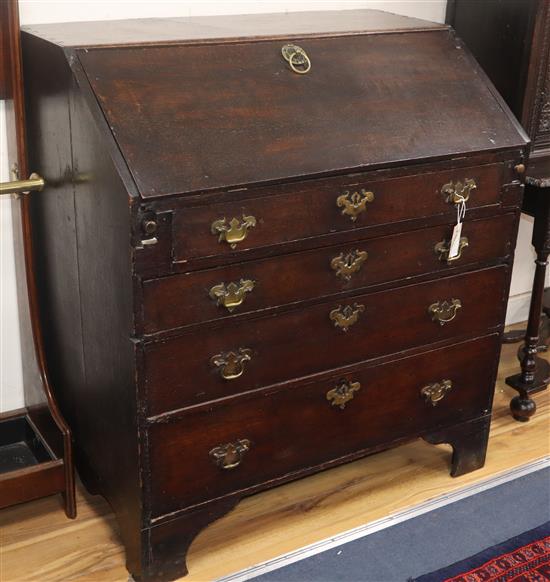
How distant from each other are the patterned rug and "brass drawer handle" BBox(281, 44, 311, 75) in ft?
4.41

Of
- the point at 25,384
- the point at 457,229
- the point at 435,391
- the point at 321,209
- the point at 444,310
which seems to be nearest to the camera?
the point at 321,209

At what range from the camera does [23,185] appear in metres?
2.30

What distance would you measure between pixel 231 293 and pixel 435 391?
81 centimetres

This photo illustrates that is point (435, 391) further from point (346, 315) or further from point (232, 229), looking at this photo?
point (232, 229)

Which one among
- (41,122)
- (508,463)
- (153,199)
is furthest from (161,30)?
(508,463)

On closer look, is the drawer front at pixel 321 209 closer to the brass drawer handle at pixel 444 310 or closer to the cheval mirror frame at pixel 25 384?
the brass drawer handle at pixel 444 310

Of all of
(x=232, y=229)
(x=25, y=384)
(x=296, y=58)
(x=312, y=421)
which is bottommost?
(x=25, y=384)

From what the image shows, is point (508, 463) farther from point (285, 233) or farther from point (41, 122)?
point (41, 122)

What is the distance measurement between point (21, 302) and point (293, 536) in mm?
1033

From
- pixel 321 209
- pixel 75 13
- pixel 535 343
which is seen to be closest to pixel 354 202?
pixel 321 209

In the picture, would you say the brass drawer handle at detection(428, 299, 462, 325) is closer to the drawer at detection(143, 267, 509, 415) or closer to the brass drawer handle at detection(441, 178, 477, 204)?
the drawer at detection(143, 267, 509, 415)

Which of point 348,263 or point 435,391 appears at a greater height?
point 348,263

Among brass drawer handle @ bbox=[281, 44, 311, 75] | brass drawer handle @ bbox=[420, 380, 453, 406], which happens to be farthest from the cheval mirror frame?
brass drawer handle @ bbox=[420, 380, 453, 406]

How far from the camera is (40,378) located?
8.58 feet
